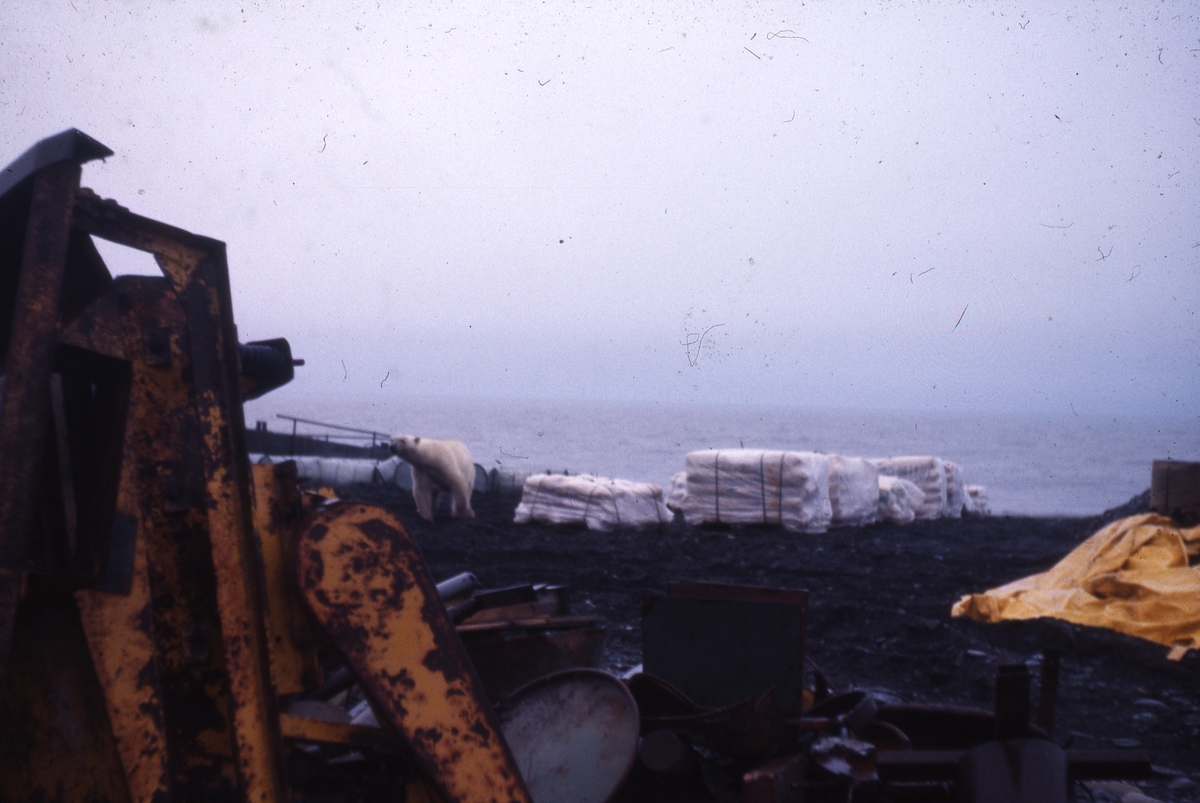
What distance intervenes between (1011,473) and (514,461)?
81.2ft

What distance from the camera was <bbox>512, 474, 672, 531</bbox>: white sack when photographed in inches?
424

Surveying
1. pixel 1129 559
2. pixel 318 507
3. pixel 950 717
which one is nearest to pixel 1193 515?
pixel 1129 559

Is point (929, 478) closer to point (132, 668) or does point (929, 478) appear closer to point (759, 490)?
point (759, 490)

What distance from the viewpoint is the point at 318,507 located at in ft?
5.10

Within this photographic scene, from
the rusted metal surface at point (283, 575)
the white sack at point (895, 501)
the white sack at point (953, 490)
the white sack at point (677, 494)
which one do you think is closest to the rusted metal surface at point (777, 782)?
the rusted metal surface at point (283, 575)

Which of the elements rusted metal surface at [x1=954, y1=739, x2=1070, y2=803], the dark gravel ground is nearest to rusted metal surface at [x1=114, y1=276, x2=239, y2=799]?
rusted metal surface at [x1=954, y1=739, x2=1070, y2=803]

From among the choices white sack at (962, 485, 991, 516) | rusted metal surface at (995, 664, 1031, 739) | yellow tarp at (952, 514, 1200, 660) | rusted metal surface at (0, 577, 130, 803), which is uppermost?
rusted metal surface at (0, 577, 130, 803)

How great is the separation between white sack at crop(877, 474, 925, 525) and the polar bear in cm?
632

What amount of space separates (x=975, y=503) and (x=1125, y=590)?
1020 cm

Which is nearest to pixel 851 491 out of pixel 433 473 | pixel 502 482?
pixel 433 473

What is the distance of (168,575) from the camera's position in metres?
1.40

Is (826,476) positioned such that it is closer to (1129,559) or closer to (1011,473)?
(1129,559)

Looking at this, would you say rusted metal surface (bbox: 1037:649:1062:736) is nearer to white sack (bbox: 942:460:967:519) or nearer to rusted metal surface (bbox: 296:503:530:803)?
rusted metal surface (bbox: 296:503:530:803)

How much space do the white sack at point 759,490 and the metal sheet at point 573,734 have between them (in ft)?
27.0
